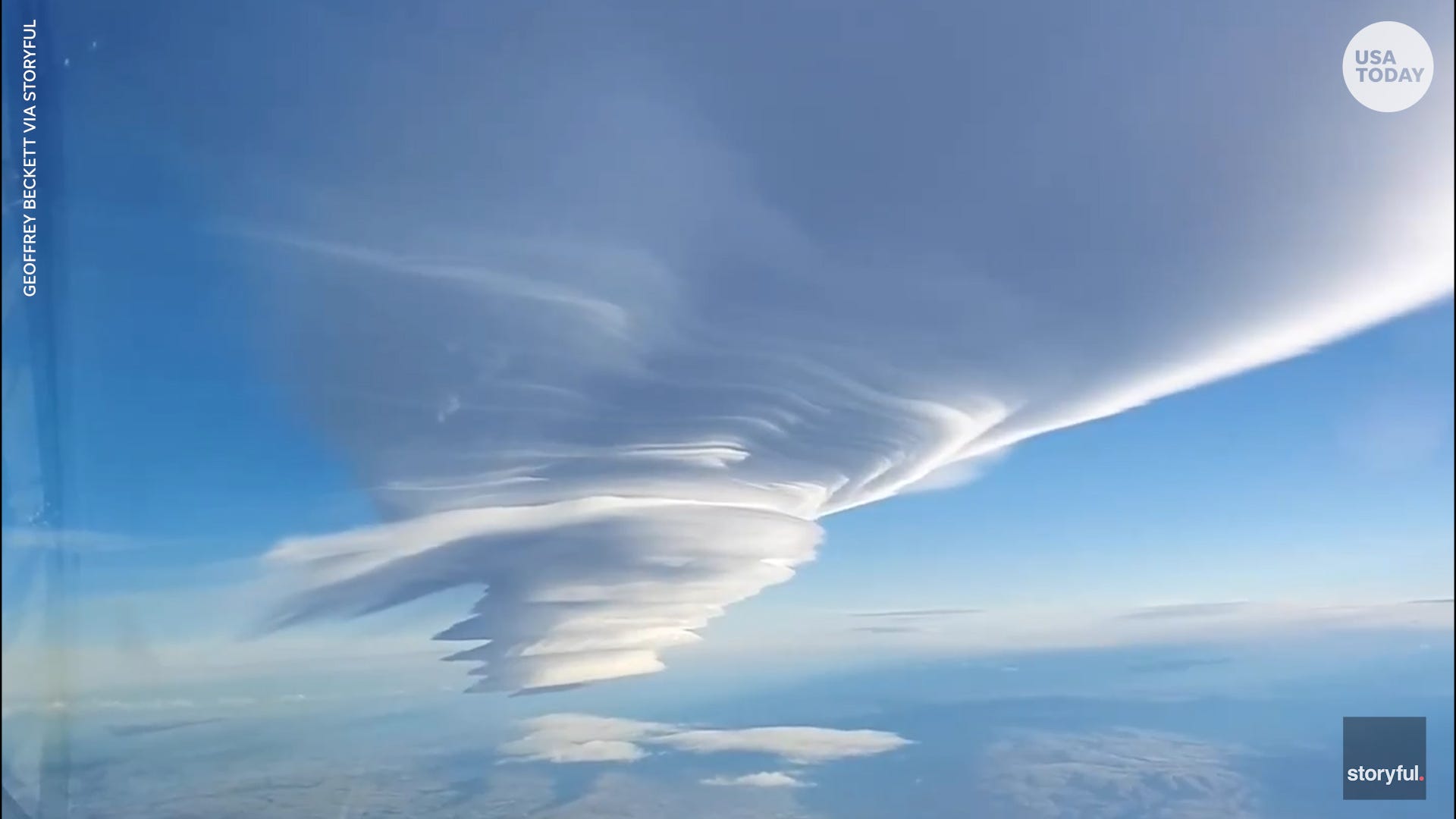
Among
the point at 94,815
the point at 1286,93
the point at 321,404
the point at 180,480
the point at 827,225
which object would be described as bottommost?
the point at 94,815

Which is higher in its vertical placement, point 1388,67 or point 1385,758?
point 1388,67

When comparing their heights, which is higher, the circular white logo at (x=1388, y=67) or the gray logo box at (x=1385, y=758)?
the circular white logo at (x=1388, y=67)

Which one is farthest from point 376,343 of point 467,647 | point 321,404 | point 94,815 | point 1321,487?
point 1321,487

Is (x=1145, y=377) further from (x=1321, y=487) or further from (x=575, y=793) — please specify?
(x=575, y=793)

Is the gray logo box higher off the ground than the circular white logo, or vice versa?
the circular white logo
